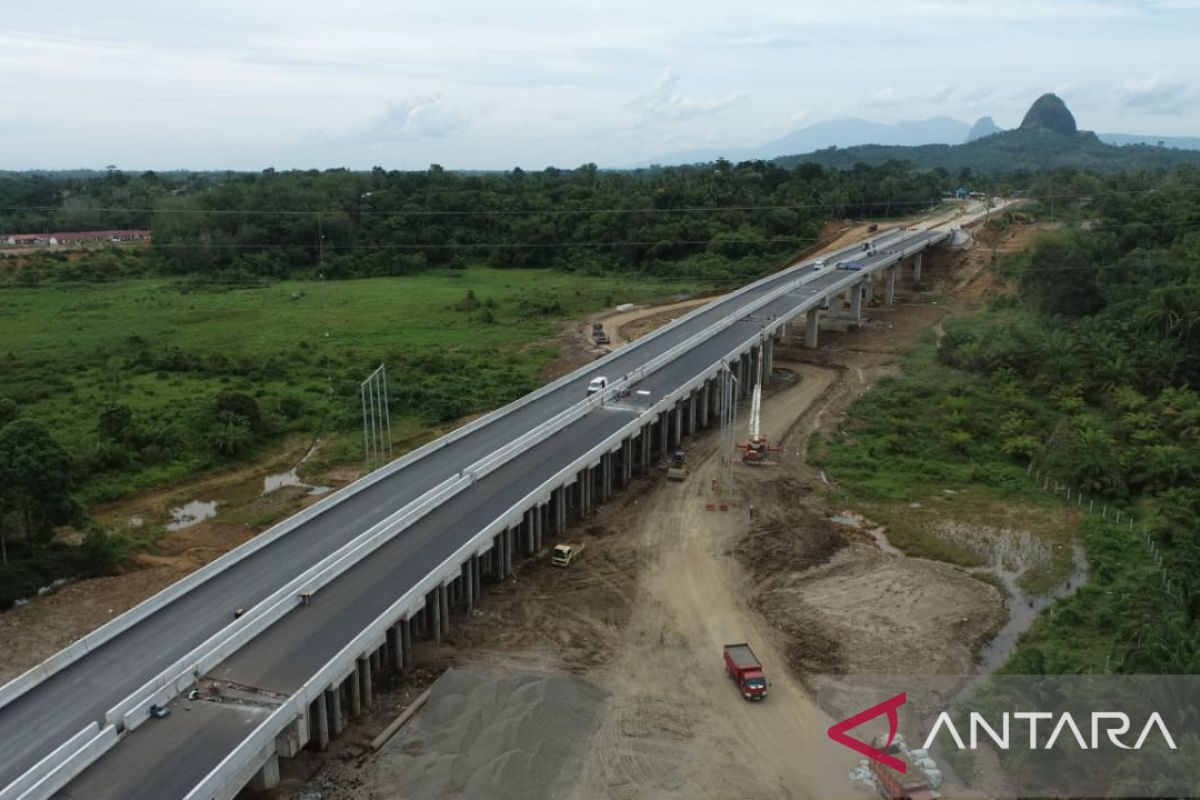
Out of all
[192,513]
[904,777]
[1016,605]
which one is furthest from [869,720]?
[192,513]

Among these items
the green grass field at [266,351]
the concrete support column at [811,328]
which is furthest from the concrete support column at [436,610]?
the concrete support column at [811,328]

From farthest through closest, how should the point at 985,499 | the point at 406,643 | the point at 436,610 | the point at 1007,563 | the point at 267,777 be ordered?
the point at 985,499 → the point at 1007,563 → the point at 436,610 → the point at 406,643 → the point at 267,777

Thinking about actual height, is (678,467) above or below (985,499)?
above

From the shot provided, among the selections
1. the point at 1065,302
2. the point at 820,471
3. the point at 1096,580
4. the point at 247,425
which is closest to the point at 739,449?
the point at 820,471

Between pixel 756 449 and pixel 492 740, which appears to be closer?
pixel 492 740

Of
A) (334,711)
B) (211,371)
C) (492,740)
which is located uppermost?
(211,371)

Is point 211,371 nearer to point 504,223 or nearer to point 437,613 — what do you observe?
point 437,613

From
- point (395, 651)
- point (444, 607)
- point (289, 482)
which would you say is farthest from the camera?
point (289, 482)
